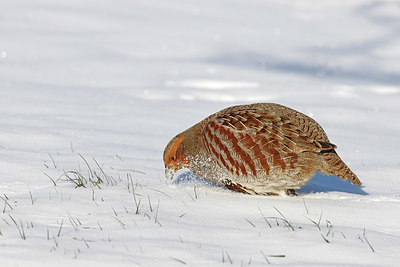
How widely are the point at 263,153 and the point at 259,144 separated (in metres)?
0.07

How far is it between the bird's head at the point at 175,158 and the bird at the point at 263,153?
172 mm

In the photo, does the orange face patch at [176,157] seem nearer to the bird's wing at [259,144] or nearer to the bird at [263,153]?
the bird at [263,153]

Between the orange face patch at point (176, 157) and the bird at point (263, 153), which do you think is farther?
the orange face patch at point (176, 157)

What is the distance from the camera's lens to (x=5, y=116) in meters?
7.44

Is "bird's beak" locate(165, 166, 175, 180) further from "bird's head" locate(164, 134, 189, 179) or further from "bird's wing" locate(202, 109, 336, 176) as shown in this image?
"bird's wing" locate(202, 109, 336, 176)

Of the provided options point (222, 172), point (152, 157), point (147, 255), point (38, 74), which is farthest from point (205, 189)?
point (38, 74)

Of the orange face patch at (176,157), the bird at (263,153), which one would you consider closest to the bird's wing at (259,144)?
the bird at (263,153)

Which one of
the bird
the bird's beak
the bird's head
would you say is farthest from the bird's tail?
the bird's beak

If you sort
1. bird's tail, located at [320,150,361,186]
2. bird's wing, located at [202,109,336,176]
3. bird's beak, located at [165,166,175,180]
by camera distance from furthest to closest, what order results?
bird's beak, located at [165,166,175,180]
bird's tail, located at [320,150,361,186]
bird's wing, located at [202,109,336,176]

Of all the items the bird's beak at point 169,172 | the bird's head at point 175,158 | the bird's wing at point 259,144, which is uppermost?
the bird's wing at point 259,144

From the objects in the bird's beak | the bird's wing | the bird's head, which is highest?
the bird's wing

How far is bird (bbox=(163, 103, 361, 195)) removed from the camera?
14.3 feet

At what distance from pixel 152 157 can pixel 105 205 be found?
226cm

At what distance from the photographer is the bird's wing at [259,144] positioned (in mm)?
4363
